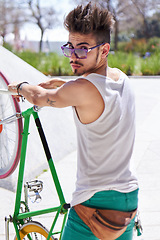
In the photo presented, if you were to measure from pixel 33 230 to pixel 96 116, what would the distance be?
911 millimetres

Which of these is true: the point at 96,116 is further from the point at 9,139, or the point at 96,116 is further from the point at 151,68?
the point at 151,68

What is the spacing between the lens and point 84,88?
180 centimetres

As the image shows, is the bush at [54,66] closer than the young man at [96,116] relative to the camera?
→ No

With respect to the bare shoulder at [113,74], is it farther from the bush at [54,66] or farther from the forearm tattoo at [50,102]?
the bush at [54,66]

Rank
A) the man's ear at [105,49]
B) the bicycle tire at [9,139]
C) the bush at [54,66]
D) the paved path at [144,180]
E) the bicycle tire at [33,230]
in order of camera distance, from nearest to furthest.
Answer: the man's ear at [105,49] → the bicycle tire at [33,230] → the bicycle tire at [9,139] → the paved path at [144,180] → the bush at [54,66]

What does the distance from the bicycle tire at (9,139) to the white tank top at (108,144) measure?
0.80 m

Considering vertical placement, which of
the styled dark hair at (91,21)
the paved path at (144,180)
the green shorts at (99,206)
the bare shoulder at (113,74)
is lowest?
the paved path at (144,180)

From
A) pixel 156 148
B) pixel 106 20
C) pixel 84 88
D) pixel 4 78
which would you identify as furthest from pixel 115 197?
pixel 156 148

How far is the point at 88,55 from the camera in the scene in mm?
1887

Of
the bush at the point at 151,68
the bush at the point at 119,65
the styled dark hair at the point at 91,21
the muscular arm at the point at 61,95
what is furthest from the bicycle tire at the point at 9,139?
the bush at the point at 151,68

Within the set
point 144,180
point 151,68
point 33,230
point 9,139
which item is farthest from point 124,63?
point 33,230

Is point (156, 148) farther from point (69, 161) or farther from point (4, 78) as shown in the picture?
point (4, 78)

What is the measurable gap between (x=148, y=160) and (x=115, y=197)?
3860mm

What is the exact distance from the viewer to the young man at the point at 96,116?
5.99 feet
